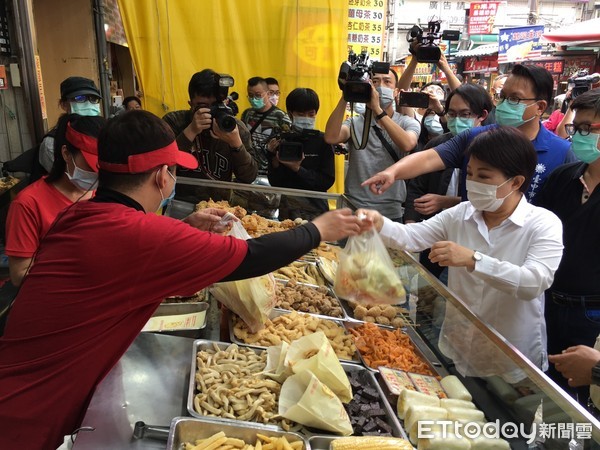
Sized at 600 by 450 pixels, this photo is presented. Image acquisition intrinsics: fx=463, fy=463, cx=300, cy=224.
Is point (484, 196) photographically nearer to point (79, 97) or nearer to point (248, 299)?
point (248, 299)

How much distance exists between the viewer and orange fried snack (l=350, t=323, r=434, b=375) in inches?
88.4

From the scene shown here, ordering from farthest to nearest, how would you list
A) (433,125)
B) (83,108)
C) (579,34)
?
(579,34) < (433,125) < (83,108)

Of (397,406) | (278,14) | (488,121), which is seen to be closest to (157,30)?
(278,14)

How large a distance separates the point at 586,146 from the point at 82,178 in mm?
2790

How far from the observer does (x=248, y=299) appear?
2.38 meters

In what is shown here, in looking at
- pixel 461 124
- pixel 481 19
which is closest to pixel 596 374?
pixel 461 124

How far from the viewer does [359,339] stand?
2.44 m

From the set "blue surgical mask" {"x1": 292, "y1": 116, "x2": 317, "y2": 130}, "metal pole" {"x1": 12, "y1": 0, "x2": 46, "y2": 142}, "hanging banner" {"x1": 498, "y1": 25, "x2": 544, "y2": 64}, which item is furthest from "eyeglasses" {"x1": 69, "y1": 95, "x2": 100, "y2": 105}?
"hanging banner" {"x1": 498, "y1": 25, "x2": 544, "y2": 64}

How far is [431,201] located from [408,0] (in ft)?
103

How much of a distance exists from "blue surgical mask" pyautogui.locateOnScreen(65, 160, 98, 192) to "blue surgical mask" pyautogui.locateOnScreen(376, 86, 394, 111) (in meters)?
2.63

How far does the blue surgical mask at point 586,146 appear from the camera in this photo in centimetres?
256

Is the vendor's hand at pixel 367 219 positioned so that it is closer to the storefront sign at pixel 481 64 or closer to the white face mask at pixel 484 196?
the white face mask at pixel 484 196

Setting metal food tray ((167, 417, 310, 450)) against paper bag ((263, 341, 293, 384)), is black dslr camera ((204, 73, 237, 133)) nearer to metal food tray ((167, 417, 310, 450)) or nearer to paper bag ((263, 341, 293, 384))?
paper bag ((263, 341, 293, 384))

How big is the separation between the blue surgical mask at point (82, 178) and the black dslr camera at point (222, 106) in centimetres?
133
